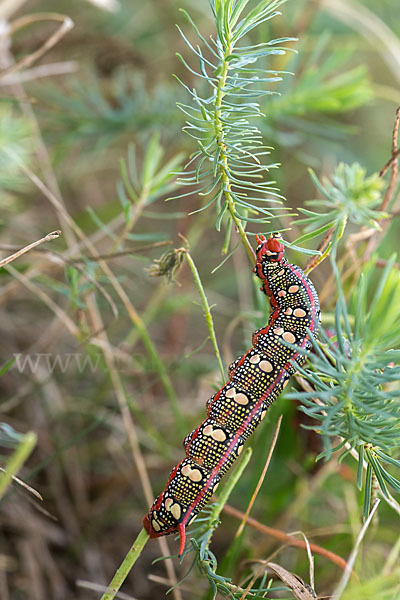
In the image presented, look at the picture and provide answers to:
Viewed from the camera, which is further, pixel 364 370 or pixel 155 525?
pixel 155 525

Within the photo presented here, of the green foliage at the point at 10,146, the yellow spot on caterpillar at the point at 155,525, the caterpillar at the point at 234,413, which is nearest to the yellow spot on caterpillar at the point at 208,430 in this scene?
the caterpillar at the point at 234,413

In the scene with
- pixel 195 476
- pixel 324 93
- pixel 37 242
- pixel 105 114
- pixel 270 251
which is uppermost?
pixel 324 93

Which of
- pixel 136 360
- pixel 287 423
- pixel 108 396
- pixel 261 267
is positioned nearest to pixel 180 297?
pixel 136 360

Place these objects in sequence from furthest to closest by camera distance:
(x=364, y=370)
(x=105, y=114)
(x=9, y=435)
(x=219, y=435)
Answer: (x=105, y=114), (x=9, y=435), (x=219, y=435), (x=364, y=370)

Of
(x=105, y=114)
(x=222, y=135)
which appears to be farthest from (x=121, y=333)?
(x=222, y=135)

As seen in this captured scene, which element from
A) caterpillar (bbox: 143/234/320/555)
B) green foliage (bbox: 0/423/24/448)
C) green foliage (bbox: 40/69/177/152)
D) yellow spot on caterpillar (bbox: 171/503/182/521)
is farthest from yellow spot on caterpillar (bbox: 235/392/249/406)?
green foliage (bbox: 40/69/177/152)

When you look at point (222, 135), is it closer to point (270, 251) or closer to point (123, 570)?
point (270, 251)

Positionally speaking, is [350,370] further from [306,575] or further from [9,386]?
[9,386]
